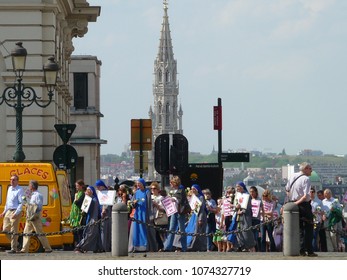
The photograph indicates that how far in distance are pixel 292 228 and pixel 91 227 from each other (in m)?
5.57

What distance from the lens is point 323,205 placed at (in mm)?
39312

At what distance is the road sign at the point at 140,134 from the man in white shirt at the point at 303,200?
1082 centimetres

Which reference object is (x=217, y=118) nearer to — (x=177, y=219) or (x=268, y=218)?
(x=268, y=218)

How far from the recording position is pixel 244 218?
37.3 m

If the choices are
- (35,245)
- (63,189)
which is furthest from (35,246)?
(63,189)

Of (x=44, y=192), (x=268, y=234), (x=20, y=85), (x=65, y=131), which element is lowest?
(x=268, y=234)

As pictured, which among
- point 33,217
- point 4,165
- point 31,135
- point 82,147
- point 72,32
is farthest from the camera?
point 82,147

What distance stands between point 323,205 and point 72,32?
2494cm

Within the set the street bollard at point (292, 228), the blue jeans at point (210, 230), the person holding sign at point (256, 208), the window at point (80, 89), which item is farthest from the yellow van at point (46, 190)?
the window at point (80, 89)

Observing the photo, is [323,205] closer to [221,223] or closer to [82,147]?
[221,223]

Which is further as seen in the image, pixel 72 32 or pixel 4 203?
pixel 72 32
